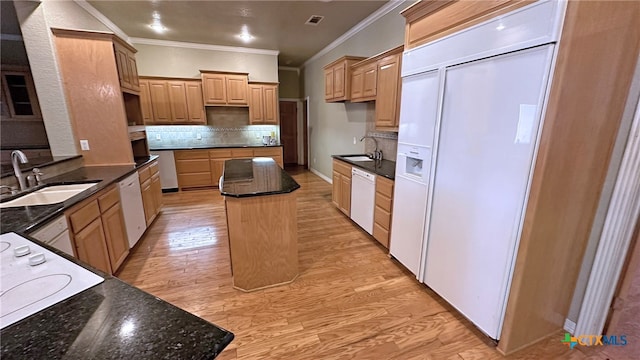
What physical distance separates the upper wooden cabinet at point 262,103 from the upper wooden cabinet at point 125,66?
2.29 meters

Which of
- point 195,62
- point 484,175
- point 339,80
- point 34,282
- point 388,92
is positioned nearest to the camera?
point 34,282

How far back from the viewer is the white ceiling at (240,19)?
354 centimetres

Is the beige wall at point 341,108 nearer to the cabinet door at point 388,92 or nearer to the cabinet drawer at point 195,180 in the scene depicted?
the cabinet door at point 388,92

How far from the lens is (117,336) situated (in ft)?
2.19

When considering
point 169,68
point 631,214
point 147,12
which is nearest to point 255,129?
point 169,68

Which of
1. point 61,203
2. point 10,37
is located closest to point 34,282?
point 61,203

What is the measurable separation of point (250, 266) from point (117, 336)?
162 cm

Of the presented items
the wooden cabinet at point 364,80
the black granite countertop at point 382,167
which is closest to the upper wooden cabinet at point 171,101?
the wooden cabinet at point 364,80

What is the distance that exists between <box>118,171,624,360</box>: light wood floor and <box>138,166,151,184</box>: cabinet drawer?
2.33ft

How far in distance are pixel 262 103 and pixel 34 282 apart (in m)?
5.37

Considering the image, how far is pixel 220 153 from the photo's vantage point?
5.43m

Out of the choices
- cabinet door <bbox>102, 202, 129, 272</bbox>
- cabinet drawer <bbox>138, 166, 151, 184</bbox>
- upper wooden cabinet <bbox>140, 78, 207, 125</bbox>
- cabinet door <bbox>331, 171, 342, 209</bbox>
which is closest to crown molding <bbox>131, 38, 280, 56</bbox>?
upper wooden cabinet <bbox>140, 78, 207, 125</bbox>

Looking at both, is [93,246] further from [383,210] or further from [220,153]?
[220,153]

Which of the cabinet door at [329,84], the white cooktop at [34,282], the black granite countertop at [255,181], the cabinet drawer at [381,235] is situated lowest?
the cabinet drawer at [381,235]
